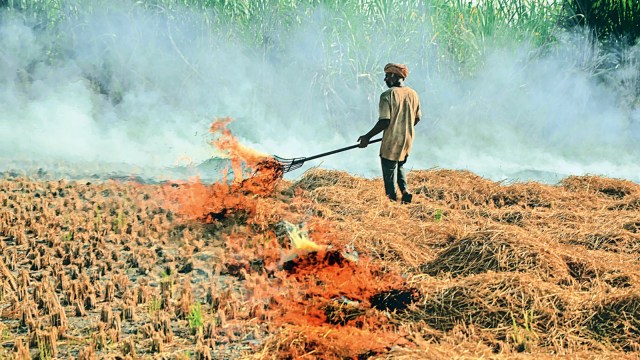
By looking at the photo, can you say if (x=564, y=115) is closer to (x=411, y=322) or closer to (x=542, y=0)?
(x=542, y=0)

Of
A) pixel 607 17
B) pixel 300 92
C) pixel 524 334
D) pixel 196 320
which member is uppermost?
pixel 607 17

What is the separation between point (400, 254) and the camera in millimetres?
6477

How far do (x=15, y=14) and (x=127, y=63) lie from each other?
92.9 inches

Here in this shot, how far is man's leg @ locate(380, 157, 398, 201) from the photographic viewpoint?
8.90 meters

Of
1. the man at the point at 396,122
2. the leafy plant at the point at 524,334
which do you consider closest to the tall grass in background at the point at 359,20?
the man at the point at 396,122

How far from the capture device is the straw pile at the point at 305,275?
450 centimetres

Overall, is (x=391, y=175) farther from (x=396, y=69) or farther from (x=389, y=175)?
(x=396, y=69)

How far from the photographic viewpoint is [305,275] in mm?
5754

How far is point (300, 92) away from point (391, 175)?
6246mm

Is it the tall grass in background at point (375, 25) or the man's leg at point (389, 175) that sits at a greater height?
the tall grass in background at point (375, 25)

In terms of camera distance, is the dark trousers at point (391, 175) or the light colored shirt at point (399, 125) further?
the dark trousers at point (391, 175)

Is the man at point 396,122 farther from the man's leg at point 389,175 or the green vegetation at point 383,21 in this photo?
the green vegetation at point 383,21

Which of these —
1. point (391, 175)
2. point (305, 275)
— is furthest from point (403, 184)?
point (305, 275)

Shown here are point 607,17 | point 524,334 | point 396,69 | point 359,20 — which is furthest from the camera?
point 607,17
